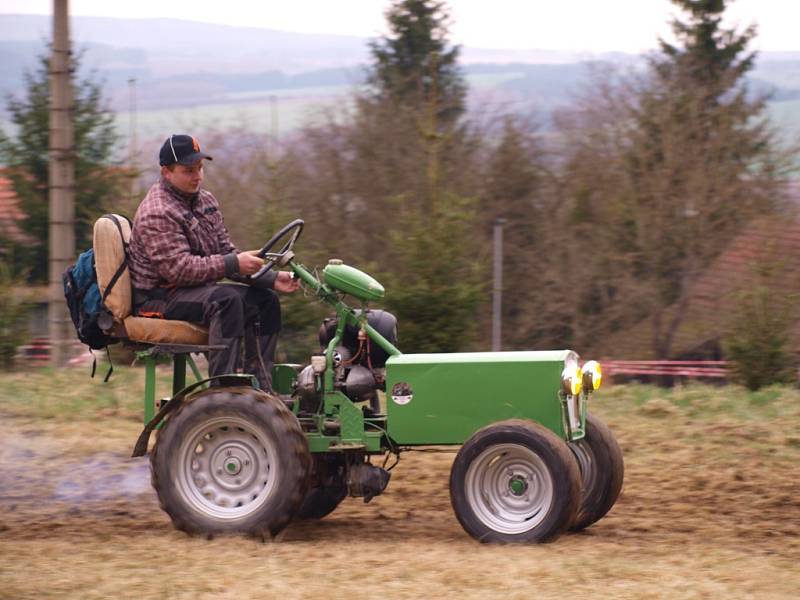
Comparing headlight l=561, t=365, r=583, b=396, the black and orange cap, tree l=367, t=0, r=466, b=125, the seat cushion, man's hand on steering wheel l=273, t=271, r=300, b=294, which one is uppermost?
tree l=367, t=0, r=466, b=125

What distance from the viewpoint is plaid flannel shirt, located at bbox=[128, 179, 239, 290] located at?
6.35 meters

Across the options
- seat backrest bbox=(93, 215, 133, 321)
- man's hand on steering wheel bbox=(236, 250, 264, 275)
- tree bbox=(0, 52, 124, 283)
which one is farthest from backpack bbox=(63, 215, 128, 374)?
tree bbox=(0, 52, 124, 283)

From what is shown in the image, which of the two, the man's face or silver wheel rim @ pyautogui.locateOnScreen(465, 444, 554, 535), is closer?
silver wheel rim @ pyautogui.locateOnScreen(465, 444, 554, 535)

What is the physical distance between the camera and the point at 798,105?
1000 inches

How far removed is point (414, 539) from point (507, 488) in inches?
23.7

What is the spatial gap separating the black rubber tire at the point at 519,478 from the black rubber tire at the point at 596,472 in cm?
53

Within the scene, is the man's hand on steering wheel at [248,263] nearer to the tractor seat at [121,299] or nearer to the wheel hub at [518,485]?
the tractor seat at [121,299]

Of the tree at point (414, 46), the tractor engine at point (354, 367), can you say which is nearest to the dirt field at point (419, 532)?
the tractor engine at point (354, 367)

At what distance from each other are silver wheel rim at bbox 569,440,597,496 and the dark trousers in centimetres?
169

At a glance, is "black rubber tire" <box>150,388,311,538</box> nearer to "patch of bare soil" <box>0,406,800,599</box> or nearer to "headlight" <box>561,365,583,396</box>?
"patch of bare soil" <box>0,406,800,599</box>

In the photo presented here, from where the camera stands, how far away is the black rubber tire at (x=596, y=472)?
653 cm

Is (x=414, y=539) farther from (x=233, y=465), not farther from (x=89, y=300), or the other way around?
(x=89, y=300)

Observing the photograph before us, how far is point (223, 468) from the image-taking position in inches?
251

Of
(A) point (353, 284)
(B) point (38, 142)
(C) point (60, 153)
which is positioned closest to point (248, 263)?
(A) point (353, 284)
